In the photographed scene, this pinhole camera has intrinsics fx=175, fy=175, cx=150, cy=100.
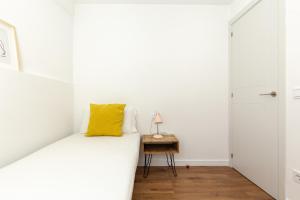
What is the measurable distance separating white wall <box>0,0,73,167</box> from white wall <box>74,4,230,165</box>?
0.30m

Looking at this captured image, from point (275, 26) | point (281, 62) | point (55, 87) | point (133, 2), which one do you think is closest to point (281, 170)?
point (281, 62)

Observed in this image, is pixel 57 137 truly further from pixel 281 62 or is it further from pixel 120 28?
pixel 281 62

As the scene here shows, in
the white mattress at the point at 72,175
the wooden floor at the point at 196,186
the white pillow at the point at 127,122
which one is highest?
the white pillow at the point at 127,122

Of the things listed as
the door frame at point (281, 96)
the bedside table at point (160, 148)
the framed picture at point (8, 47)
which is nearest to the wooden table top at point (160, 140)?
the bedside table at point (160, 148)

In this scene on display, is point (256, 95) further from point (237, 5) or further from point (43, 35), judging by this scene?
point (43, 35)

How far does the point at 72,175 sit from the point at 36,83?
3.95 feet

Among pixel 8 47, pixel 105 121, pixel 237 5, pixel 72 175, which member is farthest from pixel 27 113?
pixel 237 5

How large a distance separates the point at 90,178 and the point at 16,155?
97 cm

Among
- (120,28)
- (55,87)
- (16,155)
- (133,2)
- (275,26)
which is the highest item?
(133,2)

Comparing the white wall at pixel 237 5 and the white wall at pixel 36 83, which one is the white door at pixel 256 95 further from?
the white wall at pixel 36 83

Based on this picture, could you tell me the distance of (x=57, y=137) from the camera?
2.22m

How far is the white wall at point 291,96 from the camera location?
1.50m

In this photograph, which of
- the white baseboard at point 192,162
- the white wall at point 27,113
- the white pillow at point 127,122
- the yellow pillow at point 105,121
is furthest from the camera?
the white baseboard at point 192,162

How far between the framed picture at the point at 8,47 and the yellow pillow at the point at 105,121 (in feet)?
3.20
